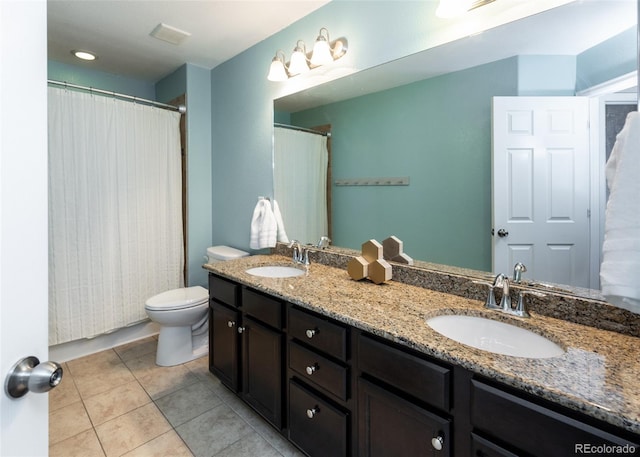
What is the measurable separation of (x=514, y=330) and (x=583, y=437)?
1.46 feet

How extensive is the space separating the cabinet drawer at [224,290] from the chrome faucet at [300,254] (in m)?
0.47

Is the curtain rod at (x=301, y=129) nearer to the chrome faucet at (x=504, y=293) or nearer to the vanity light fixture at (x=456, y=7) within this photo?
the vanity light fixture at (x=456, y=7)

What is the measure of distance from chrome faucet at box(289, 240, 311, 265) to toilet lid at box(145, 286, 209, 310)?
793 millimetres

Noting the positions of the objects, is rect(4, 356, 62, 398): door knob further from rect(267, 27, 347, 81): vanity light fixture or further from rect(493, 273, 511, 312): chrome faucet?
rect(267, 27, 347, 81): vanity light fixture

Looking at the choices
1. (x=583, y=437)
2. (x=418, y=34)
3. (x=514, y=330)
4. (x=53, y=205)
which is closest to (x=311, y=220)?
(x=418, y=34)

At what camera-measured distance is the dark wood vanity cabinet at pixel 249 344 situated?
1.54 meters

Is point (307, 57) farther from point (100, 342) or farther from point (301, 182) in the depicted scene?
point (100, 342)

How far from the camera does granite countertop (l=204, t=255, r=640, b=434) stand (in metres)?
0.69

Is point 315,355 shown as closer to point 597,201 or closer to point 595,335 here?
point 595,335

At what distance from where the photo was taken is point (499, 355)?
0.87m

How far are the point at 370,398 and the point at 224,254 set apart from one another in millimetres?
1770

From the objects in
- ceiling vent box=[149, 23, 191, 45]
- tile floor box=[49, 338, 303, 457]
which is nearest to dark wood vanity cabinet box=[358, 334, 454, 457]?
tile floor box=[49, 338, 303, 457]

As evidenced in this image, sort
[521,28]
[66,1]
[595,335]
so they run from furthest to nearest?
[66,1]
[521,28]
[595,335]

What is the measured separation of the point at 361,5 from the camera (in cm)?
174
